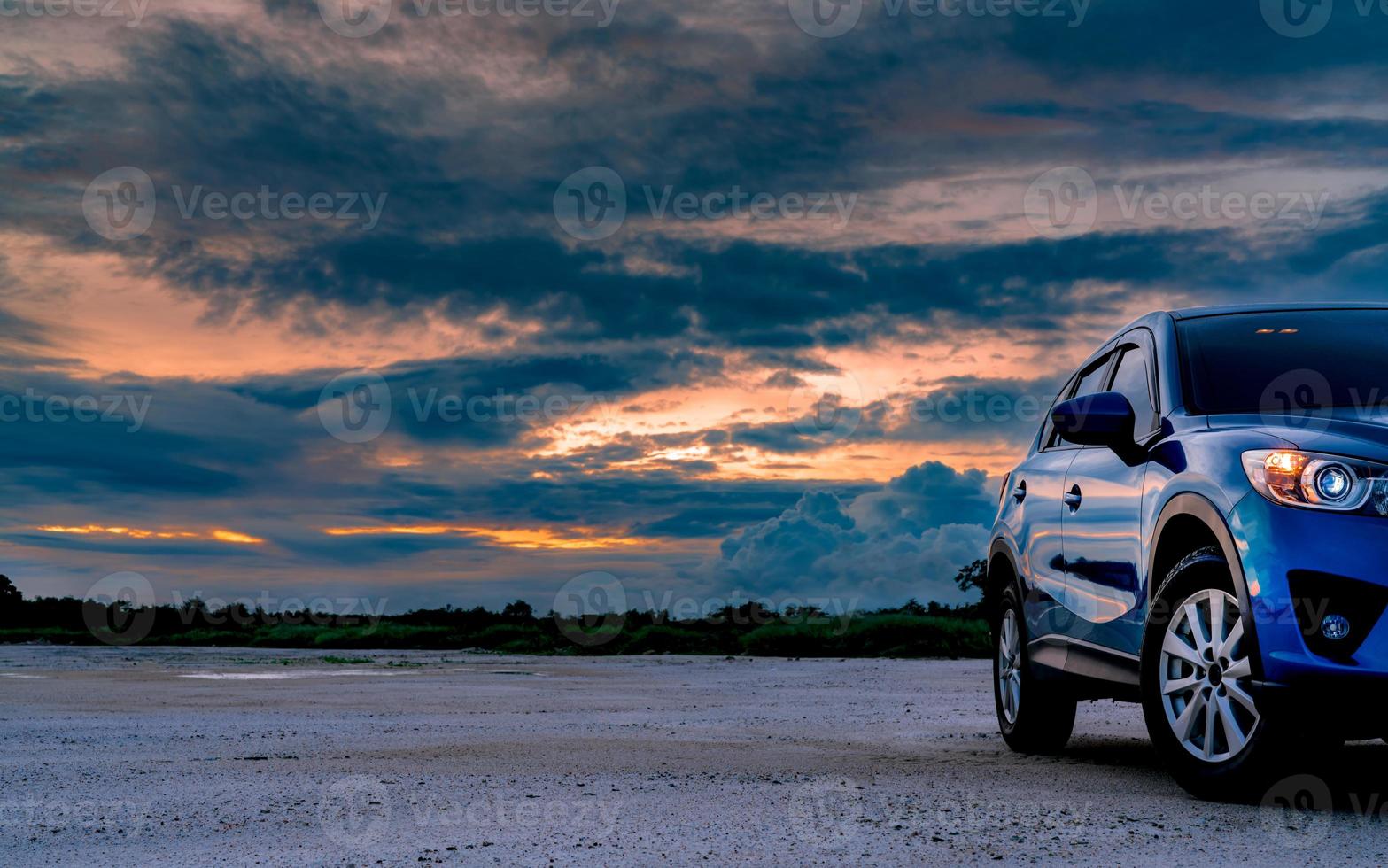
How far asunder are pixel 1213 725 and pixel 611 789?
238 cm

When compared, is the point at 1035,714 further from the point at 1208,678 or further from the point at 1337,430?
the point at 1337,430

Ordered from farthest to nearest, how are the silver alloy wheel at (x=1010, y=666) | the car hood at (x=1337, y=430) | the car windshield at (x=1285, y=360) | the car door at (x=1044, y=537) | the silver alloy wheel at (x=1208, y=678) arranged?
the silver alloy wheel at (x=1010, y=666), the car door at (x=1044, y=537), the car windshield at (x=1285, y=360), the silver alloy wheel at (x=1208, y=678), the car hood at (x=1337, y=430)

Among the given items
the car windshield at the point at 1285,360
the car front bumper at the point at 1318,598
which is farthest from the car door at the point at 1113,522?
the car front bumper at the point at 1318,598

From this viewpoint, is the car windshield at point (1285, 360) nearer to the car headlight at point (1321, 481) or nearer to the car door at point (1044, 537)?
the car headlight at point (1321, 481)

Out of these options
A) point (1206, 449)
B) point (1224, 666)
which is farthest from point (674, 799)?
point (1206, 449)

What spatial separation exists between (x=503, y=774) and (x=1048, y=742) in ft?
9.85

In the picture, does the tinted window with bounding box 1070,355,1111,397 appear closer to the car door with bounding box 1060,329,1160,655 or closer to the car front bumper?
the car door with bounding box 1060,329,1160,655

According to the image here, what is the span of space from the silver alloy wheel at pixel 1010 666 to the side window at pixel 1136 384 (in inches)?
60.8

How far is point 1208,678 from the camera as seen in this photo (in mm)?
4879

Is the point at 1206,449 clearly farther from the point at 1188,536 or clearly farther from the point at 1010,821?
the point at 1010,821

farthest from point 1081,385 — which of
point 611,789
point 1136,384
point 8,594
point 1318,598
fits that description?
point 8,594

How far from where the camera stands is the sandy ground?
4109 mm

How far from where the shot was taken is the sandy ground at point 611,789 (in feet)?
13.5

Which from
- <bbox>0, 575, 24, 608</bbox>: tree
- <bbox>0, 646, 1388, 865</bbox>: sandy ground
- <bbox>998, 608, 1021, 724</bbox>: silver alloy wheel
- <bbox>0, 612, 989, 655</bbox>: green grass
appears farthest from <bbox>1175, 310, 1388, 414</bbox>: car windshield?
<bbox>0, 575, 24, 608</bbox>: tree
